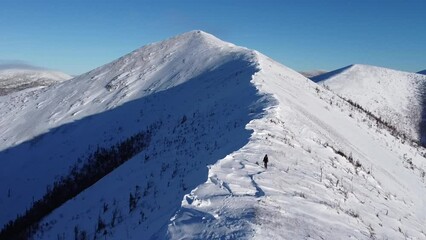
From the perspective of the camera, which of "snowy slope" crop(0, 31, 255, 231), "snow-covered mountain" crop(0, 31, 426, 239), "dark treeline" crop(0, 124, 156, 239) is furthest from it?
"snowy slope" crop(0, 31, 255, 231)

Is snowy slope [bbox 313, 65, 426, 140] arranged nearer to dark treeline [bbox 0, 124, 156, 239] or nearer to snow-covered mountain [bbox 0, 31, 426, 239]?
snow-covered mountain [bbox 0, 31, 426, 239]

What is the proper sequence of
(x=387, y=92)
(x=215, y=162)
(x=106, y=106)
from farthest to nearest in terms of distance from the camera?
(x=387, y=92)
(x=106, y=106)
(x=215, y=162)

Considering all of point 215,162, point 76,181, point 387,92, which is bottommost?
point 76,181

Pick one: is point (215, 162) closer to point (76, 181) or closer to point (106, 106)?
point (76, 181)

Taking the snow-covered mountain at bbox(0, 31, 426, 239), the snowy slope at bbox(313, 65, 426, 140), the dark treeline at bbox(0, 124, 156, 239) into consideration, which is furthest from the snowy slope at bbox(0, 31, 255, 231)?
the snowy slope at bbox(313, 65, 426, 140)

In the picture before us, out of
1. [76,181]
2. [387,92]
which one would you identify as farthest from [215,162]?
[387,92]

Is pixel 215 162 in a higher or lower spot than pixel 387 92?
higher

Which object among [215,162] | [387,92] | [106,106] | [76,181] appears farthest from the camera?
[387,92]

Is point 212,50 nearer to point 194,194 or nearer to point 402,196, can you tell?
point 402,196
